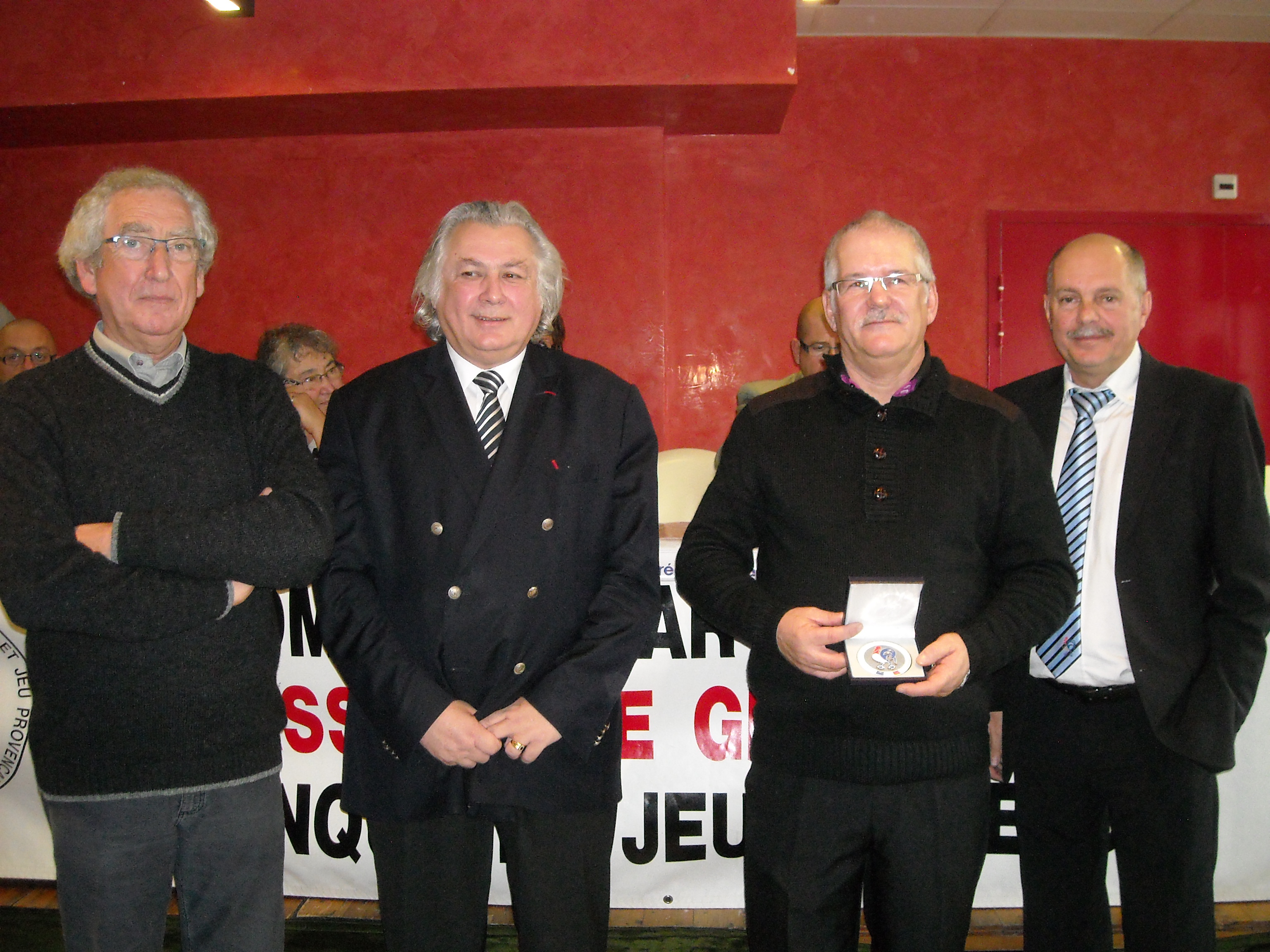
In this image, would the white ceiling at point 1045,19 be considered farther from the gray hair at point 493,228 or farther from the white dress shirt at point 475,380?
the white dress shirt at point 475,380

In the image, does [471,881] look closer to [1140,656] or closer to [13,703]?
[1140,656]

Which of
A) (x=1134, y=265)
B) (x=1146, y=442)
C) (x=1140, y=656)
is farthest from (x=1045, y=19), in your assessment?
(x=1140, y=656)

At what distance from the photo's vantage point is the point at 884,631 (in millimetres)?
1564

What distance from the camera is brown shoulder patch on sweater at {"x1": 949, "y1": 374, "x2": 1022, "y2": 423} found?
1.85m

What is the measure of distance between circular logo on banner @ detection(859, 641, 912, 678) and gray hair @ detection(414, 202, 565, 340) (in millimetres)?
959

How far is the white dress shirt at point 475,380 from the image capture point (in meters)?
1.84

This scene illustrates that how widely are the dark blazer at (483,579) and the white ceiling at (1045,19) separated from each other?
4.73m

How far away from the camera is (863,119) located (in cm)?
599

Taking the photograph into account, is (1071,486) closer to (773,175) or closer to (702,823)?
(702,823)

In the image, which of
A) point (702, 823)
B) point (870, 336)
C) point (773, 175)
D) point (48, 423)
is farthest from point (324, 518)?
point (773, 175)

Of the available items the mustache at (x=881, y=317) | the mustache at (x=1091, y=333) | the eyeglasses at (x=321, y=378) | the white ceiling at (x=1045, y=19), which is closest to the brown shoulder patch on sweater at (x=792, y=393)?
the mustache at (x=881, y=317)

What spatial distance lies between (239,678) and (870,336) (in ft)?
4.58

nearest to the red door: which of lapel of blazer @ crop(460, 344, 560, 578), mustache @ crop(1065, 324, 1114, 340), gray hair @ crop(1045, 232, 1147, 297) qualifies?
gray hair @ crop(1045, 232, 1147, 297)

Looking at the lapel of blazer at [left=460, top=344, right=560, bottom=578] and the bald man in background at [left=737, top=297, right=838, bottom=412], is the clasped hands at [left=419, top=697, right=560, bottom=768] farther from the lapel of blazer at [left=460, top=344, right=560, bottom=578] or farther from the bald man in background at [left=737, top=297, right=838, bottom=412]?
the bald man in background at [left=737, top=297, right=838, bottom=412]
